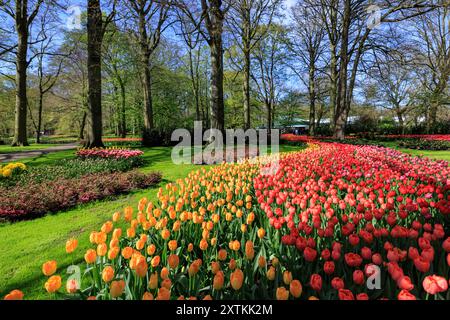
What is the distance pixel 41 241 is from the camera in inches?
145

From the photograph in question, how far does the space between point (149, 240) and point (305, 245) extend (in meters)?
1.39

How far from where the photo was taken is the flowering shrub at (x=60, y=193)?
4798mm

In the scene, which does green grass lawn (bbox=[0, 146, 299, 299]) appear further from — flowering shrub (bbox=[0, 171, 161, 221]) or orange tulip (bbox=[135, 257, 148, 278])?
orange tulip (bbox=[135, 257, 148, 278])

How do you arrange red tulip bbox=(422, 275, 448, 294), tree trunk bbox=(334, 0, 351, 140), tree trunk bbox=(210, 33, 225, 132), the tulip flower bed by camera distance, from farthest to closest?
tree trunk bbox=(334, 0, 351, 140) → tree trunk bbox=(210, 33, 225, 132) → the tulip flower bed → red tulip bbox=(422, 275, 448, 294)

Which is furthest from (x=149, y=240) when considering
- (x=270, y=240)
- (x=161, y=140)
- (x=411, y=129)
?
(x=411, y=129)

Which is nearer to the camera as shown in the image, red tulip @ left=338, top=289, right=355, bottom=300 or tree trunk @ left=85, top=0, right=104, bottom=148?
red tulip @ left=338, top=289, right=355, bottom=300

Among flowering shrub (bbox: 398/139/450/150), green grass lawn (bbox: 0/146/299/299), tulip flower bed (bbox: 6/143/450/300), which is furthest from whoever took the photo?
flowering shrub (bbox: 398/139/450/150)

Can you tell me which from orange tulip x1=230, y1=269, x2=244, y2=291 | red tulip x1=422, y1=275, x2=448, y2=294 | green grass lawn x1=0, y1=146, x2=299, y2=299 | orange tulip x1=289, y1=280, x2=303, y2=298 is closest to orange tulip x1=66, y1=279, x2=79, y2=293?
orange tulip x1=230, y1=269, x2=244, y2=291

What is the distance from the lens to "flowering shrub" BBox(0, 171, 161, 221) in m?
4.80

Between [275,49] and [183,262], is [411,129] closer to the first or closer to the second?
[275,49]

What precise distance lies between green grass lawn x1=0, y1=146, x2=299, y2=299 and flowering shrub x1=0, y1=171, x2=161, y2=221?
0.25 m

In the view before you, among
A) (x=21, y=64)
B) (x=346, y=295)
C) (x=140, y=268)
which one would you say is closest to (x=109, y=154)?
(x=140, y=268)

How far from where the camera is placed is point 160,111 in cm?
3064

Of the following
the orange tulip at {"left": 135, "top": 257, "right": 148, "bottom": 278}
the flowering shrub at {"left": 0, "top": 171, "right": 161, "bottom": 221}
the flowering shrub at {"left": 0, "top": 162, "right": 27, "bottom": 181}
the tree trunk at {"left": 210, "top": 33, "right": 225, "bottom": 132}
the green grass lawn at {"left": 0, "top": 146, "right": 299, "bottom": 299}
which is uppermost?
the tree trunk at {"left": 210, "top": 33, "right": 225, "bottom": 132}
